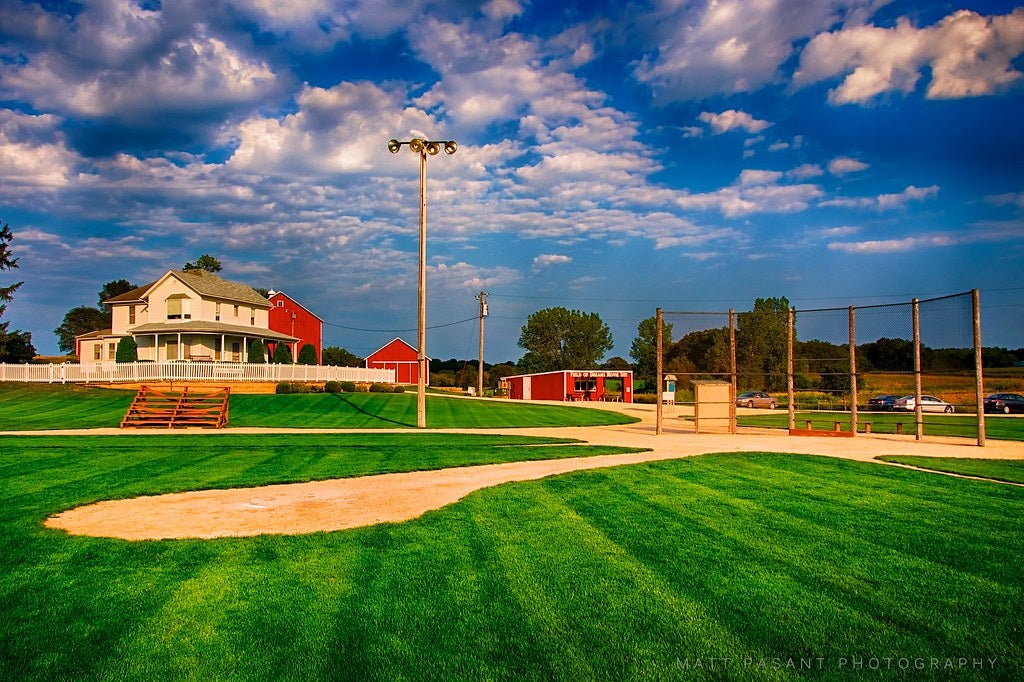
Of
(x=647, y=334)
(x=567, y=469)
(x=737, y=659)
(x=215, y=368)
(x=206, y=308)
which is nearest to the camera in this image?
(x=737, y=659)

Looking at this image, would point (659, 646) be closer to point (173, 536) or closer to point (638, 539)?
point (638, 539)

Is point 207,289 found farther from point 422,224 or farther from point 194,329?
point 422,224

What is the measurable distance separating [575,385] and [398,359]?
2247cm

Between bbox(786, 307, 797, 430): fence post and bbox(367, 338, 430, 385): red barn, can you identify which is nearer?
bbox(786, 307, 797, 430): fence post

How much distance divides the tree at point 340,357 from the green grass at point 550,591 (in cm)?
7500

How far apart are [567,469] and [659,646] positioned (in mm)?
7666

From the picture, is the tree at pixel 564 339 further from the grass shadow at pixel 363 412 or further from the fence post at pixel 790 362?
the fence post at pixel 790 362

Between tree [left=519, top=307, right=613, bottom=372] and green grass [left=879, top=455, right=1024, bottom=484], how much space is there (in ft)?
290

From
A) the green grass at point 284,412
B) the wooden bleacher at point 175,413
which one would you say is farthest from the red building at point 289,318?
the wooden bleacher at point 175,413

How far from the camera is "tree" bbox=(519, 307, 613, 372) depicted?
337 ft

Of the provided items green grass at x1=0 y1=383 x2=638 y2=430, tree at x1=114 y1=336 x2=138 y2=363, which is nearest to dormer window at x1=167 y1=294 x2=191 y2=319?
tree at x1=114 y1=336 x2=138 y2=363

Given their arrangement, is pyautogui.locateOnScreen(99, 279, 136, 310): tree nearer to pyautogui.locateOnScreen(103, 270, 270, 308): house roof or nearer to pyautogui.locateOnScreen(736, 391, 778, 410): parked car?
pyautogui.locateOnScreen(103, 270, 270, 308): house roof

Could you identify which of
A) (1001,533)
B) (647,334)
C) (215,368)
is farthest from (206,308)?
(647,334)

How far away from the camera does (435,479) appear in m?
10.9
